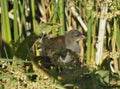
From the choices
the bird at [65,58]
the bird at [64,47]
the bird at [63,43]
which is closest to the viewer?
the bird at [65,58]

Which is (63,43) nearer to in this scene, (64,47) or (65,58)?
(64,47)

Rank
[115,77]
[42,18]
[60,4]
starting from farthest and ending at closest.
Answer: [42,18] < [60,4] < [115,77]

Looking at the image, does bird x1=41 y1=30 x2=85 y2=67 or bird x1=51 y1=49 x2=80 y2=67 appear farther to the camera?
bird x1=41 y1=30 x2=85 y2=67

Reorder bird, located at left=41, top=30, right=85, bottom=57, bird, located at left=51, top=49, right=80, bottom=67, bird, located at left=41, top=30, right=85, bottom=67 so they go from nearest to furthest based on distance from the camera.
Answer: bird, located at left=51, top=49, right=80, bottom=67
bird, located at left=41, top=30, right=85, bottom=67
bird, located at left=41, top=30, right=85, bottom=57

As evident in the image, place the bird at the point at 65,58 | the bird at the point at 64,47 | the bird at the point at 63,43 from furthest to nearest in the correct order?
the bird at the point at 63,43, the bird at the point at 64,47, the bird at the point at 65,58

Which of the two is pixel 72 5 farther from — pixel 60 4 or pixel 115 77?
pixel 115 77

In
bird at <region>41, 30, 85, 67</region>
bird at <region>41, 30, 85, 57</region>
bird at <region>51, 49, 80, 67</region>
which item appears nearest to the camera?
bird at <region>51, 49, 80, 67</region>

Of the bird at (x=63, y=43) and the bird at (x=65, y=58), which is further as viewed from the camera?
the bird at (x=63, y=43)

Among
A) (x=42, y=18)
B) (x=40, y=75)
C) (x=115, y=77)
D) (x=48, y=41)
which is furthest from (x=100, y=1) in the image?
(x=42, y=18)

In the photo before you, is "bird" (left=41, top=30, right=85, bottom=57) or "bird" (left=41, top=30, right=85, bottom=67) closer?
"bird" (left=41, top=30, right=85, bottom=67)
